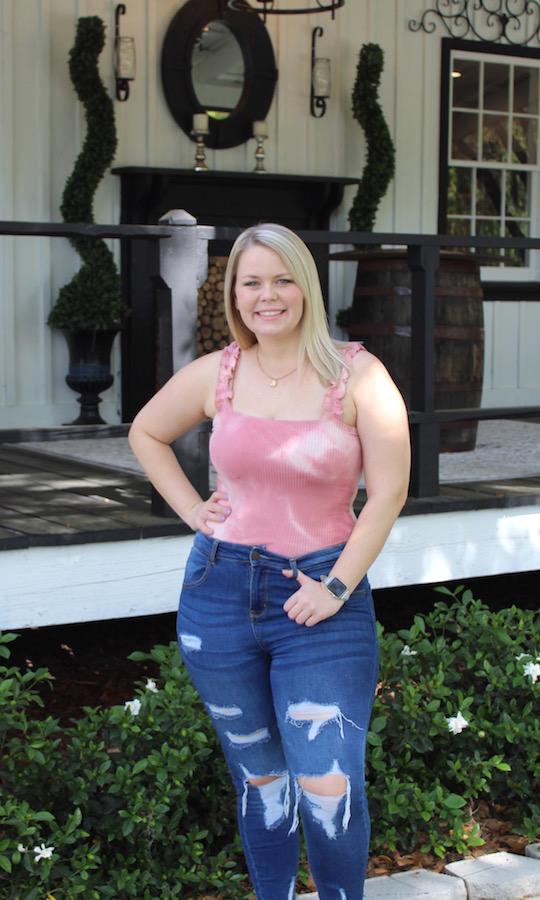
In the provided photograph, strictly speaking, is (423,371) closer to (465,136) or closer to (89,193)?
(89,193)

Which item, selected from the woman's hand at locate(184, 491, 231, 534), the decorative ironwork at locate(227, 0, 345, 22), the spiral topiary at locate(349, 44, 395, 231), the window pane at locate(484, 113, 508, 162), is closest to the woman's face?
the woman's hand at locate(184, 491, 231, 534)

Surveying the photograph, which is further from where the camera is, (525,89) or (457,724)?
(525,89)

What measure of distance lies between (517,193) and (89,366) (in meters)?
3.54

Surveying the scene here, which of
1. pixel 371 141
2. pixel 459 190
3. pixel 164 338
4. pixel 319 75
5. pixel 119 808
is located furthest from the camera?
pixel 459 190

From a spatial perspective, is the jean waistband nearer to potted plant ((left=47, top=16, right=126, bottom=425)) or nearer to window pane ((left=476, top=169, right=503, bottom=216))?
potted plant ((left=47, top=16, right=126, bottom=425))

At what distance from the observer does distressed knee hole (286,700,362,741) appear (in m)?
2.38

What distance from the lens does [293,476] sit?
7.86 ft

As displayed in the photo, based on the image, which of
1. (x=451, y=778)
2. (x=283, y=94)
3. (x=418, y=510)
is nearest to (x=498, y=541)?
(x=418, y=510)

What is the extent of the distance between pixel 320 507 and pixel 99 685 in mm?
2112

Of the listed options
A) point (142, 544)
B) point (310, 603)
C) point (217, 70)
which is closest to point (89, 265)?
point (217, 70)

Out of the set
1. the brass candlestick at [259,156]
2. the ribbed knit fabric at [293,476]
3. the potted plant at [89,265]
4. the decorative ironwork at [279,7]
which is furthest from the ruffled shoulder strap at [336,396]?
the brass candlestick at [259,156]

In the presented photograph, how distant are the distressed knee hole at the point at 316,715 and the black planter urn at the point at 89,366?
217 inches

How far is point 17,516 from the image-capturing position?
4.27 meters

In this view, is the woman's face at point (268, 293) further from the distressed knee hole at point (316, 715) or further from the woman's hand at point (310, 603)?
the distressed knee hole at point (316, 715)
